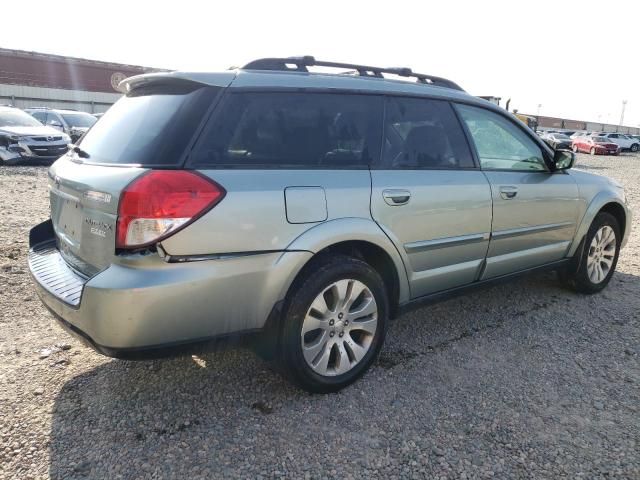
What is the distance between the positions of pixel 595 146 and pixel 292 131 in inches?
1513

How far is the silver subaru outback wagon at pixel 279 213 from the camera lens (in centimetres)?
219

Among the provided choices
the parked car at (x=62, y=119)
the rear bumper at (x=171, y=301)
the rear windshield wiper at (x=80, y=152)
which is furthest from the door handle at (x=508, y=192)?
the parked car at (x=62, y=119)

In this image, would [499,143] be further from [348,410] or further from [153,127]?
[153,127]

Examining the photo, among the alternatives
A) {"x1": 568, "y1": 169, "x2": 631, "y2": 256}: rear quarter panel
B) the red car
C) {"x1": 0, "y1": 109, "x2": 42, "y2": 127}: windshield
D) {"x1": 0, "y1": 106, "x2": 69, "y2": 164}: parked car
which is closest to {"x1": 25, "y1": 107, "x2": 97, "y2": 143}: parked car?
{"x1": 0, "y1": 109, "x2": 42, "y2": 127}: windshield

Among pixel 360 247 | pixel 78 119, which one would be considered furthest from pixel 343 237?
pixel 78 119

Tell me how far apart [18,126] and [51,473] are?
530 inches

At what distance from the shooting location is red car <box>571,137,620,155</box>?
3494 centimetres

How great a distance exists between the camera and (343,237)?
8.65 feet

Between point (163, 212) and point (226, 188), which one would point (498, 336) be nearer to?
point (226, 188)

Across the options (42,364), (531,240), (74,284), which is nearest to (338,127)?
(74,284)

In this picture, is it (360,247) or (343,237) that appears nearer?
(343,237)

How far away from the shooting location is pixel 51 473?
6.96 ft

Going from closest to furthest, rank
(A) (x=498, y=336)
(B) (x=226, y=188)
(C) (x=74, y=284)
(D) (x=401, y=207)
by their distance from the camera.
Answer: (B) (x=226, y=188) < (C) (x=74, y=284) < (D) (x=401, y=207) < (A) (x=498, y=336)

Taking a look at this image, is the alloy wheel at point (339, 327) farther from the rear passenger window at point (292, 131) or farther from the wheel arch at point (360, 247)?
the rear passenger window at point (292, 131)
